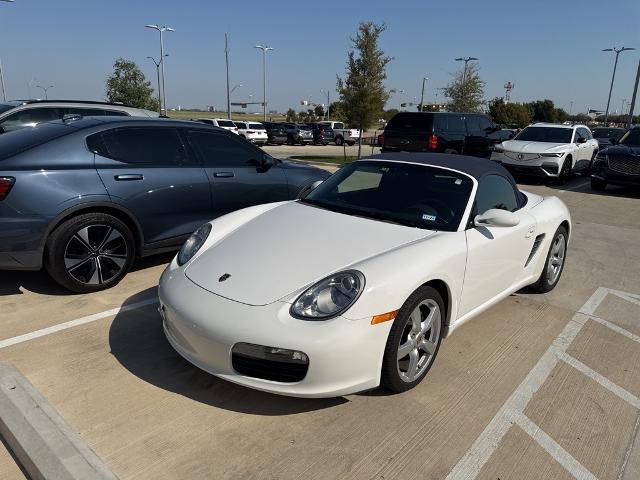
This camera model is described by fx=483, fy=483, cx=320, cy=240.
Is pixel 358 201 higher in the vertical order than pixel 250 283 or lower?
higher

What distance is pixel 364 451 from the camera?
2439 mm

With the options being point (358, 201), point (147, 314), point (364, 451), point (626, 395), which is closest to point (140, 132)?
point (147, 314)

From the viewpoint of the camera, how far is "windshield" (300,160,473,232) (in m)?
3.44

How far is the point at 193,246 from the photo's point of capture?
3.44 m

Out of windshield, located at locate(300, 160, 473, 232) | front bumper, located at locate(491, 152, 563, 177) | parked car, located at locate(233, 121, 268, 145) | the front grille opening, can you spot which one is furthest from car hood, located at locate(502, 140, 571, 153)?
parked car, located at locate(233, 121, 268, 145)

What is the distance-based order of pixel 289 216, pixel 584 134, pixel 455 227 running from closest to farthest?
pixel 455 227, pixel 289 216, pixel 584 134

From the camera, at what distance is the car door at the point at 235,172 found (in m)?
5.15

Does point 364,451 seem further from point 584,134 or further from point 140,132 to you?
point 584,134

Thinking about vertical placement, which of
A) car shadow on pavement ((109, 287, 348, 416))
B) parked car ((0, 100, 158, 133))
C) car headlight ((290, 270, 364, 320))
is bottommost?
car shadow on pavement ((109, 287, 348, 416))

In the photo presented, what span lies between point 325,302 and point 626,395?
81.3 inches

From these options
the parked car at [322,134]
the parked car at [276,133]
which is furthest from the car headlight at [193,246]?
the parked car at [322,134]

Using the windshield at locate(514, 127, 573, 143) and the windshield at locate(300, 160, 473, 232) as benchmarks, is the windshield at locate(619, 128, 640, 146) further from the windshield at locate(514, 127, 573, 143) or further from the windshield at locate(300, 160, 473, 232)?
the windshield at locate(300, 160, 473, 232)

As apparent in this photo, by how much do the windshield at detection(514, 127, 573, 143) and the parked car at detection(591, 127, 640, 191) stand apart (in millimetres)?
1434

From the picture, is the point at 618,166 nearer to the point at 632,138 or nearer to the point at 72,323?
the point at 632,138
